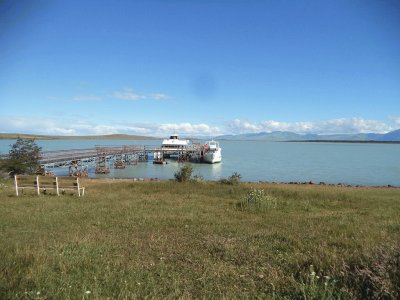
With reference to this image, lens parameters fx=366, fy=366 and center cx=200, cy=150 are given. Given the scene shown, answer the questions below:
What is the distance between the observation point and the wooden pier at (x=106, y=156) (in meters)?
50.2

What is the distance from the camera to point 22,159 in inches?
1310

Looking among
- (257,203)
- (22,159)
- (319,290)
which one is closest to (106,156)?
(22,159)

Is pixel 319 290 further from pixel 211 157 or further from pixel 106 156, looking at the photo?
pixel 211 157

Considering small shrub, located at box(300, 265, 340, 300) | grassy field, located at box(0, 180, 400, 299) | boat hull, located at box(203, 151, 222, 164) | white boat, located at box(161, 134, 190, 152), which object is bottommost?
boat hull, located at box(203, 151, 222, 164)

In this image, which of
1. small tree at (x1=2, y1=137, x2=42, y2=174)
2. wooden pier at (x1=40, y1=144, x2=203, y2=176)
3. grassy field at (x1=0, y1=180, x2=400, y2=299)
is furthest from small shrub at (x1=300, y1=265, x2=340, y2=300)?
wooden pier at (x1=40, y1=144, x2=203, y2=176)

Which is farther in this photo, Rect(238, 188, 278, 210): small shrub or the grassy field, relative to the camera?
Rect(238, 188, 278, 210): small shrub

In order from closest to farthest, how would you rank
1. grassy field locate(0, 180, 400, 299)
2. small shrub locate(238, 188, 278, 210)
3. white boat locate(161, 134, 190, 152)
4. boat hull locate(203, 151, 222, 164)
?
grassy field locate(0, 180, 400, 299) → small shrub locate(238, 188, 278, 210) → boat hull locate(203, 151, 222, 164) → white boat locate(161, 134, 190, 152)

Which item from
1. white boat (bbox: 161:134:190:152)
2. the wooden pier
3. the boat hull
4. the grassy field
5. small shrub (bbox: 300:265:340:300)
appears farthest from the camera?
white boat (bbox: 161:134:190:152)

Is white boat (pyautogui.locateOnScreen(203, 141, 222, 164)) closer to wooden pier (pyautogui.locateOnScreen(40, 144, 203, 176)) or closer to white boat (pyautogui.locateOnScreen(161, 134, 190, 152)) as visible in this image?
wooden pier (pyautogui.locateOnScreen(40, 144, 203, 176))

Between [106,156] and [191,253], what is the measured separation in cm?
5964

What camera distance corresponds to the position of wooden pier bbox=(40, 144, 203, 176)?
50.2 m

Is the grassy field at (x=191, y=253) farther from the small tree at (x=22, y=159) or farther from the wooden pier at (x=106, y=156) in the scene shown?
the wooden pier at (x=106, y=156)

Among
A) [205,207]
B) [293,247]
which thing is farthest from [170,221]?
[293,247]

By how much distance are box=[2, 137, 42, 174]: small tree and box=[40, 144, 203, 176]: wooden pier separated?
8.69 metres
